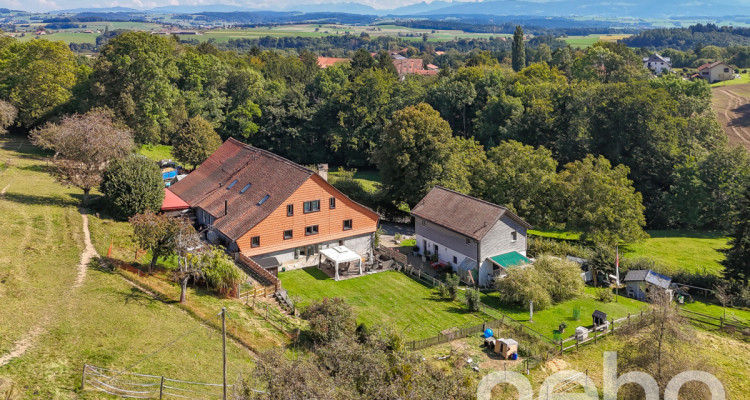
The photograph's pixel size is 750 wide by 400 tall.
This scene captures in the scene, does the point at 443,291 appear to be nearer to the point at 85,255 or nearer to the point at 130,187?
the point at 85,255

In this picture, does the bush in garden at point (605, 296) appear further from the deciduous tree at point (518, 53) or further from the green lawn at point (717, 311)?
the deciduous tree at point (518, 53)

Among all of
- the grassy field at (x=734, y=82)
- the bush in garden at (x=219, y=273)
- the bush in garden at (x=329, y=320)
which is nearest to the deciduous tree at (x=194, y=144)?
the bush in garden at (x=219, y=273)

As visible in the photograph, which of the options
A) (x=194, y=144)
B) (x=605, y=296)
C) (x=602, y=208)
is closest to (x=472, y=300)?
(x=605, y=296)

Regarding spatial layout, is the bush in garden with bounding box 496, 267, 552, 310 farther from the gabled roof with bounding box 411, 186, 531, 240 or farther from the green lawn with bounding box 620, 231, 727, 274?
the green lawn with bounding box 620, 231, 727, 274

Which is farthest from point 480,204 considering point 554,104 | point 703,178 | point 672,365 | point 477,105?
point 477,105

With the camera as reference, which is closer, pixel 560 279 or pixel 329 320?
pixel 329 320

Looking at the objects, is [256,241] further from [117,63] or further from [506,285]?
[117,63]

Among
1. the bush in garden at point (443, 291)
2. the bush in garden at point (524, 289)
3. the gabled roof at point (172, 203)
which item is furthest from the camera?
the gabled roof at point (172, 203)
